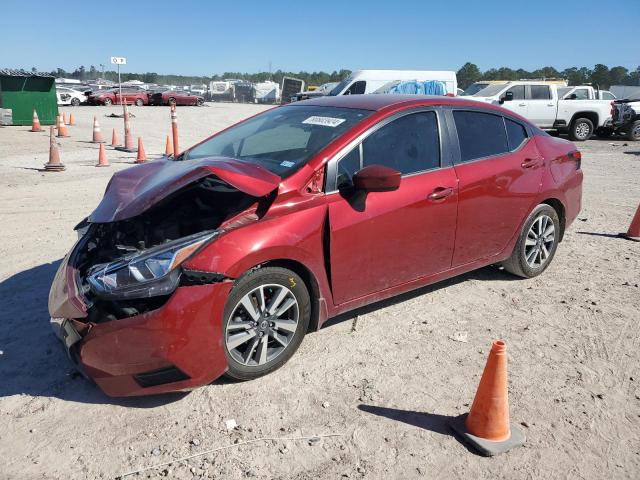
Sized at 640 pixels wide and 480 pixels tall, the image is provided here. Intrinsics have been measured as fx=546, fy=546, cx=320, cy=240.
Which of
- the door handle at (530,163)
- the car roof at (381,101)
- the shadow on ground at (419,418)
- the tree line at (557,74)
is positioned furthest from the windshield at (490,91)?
the tree line at (557,74)

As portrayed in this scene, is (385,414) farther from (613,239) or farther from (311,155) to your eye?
(613,239)

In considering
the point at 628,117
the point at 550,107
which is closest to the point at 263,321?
the point at 550,107

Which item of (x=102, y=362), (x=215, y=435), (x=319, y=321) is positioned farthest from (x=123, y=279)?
(x=319, y=321)

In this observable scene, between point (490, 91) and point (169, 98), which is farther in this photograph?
point (169, 98)

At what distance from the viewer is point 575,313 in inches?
175

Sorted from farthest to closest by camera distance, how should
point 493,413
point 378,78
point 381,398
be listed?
point 378,78
point 381,398
point 493,413

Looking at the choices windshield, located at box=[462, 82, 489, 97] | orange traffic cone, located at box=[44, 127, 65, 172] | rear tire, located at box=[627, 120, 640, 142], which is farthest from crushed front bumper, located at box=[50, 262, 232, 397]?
rear tire, located at box=[627, 120, 640, 142]

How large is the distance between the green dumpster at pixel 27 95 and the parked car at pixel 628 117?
20.7 m

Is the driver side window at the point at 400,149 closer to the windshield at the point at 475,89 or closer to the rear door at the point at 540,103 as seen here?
the rear door at the point at 540,103

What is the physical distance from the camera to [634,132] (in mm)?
19562

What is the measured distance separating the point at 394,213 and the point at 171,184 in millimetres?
1509

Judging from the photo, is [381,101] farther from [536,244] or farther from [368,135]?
[536,244]

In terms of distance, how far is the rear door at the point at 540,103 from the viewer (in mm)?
18578

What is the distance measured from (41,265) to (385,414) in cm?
387
